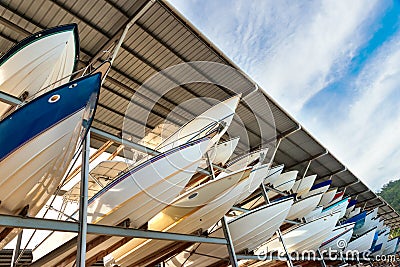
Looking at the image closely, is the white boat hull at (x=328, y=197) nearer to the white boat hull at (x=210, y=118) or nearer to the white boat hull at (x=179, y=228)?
the white boat hull at (x=210, y=118)

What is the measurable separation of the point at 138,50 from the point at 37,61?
5.02 ft

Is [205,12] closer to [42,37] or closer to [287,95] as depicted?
[42,37]

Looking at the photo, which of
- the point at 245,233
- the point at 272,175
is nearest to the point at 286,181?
the point at 272,175

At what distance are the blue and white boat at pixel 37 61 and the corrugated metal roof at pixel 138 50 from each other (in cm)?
60

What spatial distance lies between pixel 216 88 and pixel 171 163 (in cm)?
247

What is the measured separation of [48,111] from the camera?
2.30 m

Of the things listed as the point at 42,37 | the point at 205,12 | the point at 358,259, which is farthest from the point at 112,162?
the point at 358,259

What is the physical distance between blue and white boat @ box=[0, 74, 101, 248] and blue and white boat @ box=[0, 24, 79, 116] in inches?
31.7

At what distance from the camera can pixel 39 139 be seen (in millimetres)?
2336

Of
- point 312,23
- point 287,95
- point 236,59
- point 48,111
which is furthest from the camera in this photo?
point 287,95

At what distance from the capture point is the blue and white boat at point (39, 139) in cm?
223

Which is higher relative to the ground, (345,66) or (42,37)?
(42,37)

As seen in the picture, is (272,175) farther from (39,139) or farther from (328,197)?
(39,139)

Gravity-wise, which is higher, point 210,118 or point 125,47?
point 125,47
